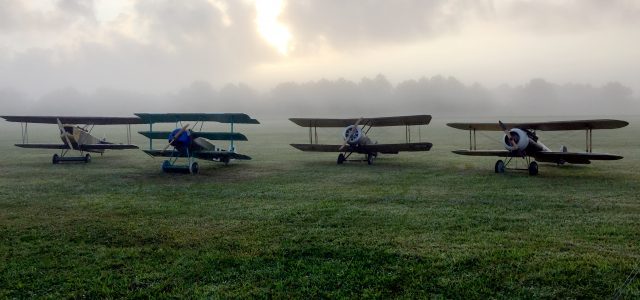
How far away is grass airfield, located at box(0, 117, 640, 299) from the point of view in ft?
15.9

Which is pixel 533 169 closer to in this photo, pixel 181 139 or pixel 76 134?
pixel 181 139

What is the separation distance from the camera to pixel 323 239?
6586 millimetres

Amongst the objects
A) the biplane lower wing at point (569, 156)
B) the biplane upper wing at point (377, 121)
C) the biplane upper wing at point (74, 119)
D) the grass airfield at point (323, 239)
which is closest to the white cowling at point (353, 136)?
the biplane upper wing at point (377, 121)

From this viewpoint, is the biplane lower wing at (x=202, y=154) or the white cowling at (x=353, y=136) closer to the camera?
the biplane lower wing at (x=202, y=154)

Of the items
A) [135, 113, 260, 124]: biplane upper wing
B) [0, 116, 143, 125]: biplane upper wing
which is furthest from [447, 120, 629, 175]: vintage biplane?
[0, 116, 143, 125]: biplane upper wing

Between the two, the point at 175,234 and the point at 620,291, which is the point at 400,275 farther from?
the point at 175,234

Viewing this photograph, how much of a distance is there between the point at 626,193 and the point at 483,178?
3.79 metres

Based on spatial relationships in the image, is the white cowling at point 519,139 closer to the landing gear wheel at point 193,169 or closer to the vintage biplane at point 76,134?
the landing gear wheel at point 193,169

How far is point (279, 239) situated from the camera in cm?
667

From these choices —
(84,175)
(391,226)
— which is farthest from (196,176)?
(391,226)

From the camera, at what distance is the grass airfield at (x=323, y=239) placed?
4840 mm

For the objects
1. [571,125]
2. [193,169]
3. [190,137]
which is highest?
[571,125]

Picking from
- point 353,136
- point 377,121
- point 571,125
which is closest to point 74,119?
point 353,136

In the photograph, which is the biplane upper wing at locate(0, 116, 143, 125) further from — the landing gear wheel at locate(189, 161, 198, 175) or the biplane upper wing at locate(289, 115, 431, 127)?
the biplane upper wing at locate(289, 115, 431, 127)
